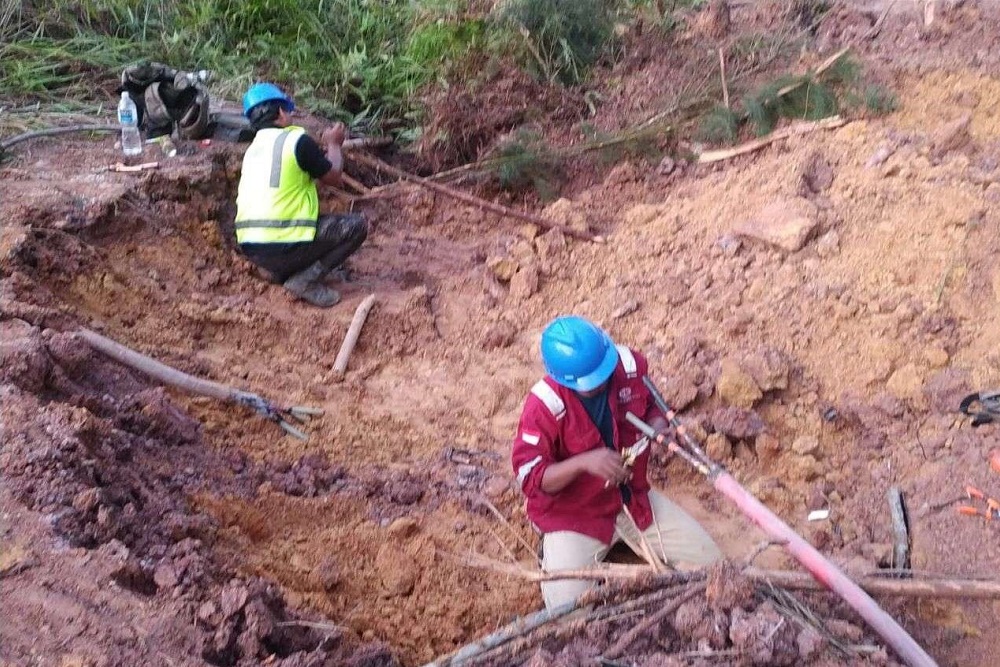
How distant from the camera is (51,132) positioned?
560 centimetres

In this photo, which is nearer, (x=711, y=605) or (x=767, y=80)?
(x=711, y=605)

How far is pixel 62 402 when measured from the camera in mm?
3242

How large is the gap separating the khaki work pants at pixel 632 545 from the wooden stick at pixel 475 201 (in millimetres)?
2685

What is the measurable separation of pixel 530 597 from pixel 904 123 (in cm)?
372

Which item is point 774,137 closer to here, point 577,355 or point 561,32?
point 561,32

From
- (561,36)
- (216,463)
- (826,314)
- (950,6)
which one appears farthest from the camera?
(561,36)

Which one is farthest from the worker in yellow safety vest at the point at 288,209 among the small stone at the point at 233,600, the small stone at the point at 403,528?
the small stone at the point at 233,600

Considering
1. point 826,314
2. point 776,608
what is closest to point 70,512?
point 776,608

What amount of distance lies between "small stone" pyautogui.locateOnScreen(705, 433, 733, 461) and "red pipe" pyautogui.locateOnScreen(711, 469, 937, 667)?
1357mm

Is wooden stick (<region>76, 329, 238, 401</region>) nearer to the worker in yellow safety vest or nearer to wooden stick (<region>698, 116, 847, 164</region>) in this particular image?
the worker in yellow safety vest

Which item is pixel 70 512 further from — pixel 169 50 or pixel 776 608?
pixel 169 50

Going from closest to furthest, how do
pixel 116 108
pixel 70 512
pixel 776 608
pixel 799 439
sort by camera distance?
pixel 776 608 → pixel 70 512 → pixel 799 439 → pixel 116 108

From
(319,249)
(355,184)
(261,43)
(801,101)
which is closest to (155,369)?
(319,249)

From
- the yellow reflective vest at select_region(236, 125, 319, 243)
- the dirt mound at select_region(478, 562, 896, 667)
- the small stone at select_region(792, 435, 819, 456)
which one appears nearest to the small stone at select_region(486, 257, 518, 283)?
the yellow reflective vest at select_region(236, 125, 319, 243)
